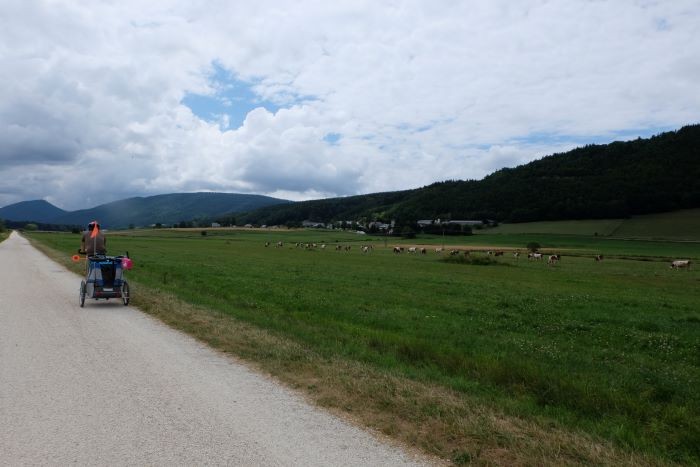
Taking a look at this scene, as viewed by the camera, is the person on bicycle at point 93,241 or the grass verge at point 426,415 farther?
the person on bicycle at point 93,241

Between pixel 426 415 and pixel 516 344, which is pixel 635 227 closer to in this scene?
pixel 516 344

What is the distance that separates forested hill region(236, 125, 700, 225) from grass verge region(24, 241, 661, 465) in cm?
12473

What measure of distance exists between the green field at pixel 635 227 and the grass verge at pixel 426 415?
10279cm

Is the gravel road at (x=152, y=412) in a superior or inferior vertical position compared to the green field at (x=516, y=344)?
superior

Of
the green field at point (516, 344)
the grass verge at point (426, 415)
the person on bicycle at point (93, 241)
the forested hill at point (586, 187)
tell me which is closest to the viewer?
the grass verge at point (426, 415)

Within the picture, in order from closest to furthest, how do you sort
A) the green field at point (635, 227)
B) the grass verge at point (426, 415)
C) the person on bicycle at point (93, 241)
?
1. the grass verge at point (426, 415)
2. the person on bicycle at point (93, 241)
3. the green field at point (635, 227)

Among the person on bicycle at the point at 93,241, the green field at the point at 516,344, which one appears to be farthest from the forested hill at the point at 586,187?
the person on bicycle at the point at 93,241

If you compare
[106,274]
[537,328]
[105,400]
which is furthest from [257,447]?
[106,274]

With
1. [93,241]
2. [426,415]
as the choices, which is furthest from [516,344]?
[93,241]

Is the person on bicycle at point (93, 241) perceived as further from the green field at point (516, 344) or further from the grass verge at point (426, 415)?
the grass verge at point (426, 415)

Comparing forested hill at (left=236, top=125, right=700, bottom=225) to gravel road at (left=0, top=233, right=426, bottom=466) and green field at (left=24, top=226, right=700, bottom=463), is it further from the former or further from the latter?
gravel road at (left=0, top=233, right=426, bottom=466)

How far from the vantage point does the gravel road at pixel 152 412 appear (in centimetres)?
489

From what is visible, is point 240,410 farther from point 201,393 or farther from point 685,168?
point 685,168

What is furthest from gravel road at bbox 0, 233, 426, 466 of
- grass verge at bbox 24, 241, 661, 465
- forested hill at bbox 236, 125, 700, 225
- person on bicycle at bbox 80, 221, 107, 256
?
forested hill at bbox 236, 125, 700, 225
